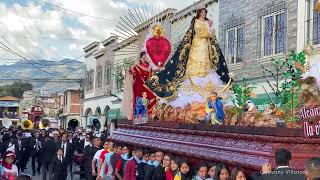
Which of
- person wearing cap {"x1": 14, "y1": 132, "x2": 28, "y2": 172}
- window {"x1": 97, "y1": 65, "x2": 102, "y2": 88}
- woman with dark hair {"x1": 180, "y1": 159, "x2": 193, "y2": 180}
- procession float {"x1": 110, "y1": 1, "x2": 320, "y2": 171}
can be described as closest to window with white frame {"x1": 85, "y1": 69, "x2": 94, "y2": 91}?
window {"x1": 97, "y1": 65, "x2": 102, "y2": 88}

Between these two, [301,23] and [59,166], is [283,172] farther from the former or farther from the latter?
[301,23]

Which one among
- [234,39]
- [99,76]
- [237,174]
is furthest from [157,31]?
[99,76]

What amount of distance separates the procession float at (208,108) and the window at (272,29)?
4352 mm

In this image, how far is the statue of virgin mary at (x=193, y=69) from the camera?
40.7 ft

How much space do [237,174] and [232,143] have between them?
106cm

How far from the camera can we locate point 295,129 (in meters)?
6.34

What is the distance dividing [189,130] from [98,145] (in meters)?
4.43

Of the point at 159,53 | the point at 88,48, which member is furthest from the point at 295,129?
the point at 88,48

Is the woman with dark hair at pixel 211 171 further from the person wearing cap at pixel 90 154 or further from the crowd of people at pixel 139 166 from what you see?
the person wearing cap at pixel 90 154

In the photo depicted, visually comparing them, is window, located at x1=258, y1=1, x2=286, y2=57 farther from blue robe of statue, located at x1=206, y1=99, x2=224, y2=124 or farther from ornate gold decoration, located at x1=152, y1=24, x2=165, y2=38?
blue robe of statue, located at x1=206, y1=99, x2=224, y2=124

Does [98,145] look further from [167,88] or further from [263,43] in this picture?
[263,43]

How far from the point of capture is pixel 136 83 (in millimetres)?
14914

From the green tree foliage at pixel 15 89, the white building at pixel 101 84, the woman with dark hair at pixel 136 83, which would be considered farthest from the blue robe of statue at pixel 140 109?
the green tree foliage at pixel 15 89

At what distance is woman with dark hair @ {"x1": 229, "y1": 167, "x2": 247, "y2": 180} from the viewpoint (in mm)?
6403
